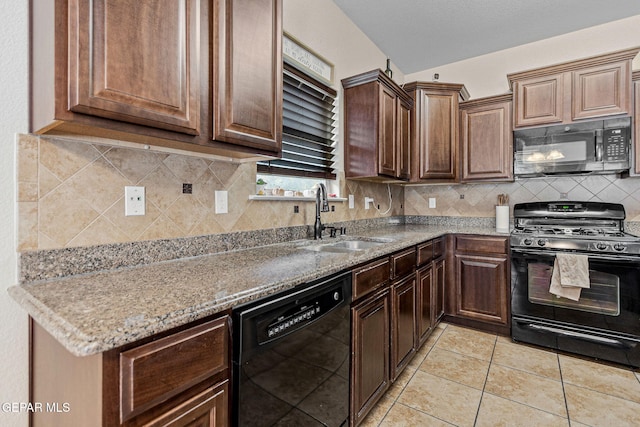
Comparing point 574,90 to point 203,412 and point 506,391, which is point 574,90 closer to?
point 506,391

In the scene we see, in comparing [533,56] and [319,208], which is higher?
[533,56]

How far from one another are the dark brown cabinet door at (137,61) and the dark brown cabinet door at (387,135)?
175 cm

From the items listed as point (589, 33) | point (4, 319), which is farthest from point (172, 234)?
point (589, 33)

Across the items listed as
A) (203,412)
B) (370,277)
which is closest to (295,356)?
(203,412)

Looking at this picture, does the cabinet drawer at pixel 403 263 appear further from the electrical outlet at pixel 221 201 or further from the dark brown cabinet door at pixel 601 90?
the dark brown cabinet door at pixel 601 90

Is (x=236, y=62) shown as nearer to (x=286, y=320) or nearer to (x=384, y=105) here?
(x=286, y=320)

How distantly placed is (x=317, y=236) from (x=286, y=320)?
1.13 m

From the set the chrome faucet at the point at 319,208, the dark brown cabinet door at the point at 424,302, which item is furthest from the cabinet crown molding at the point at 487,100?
the chrome faucet at the point at 319,208

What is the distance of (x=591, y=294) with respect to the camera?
Answer: 90.7 inches

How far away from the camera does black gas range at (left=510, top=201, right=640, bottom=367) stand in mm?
2197

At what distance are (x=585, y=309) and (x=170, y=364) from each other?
2.89 metres

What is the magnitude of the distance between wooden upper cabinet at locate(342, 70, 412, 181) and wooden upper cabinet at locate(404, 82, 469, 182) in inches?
15.2

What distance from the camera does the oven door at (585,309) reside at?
2186 millimetres

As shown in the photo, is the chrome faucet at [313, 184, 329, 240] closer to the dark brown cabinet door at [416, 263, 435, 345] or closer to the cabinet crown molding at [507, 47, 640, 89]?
the dark brown cabinet door at [416, 263, 435, 345]
